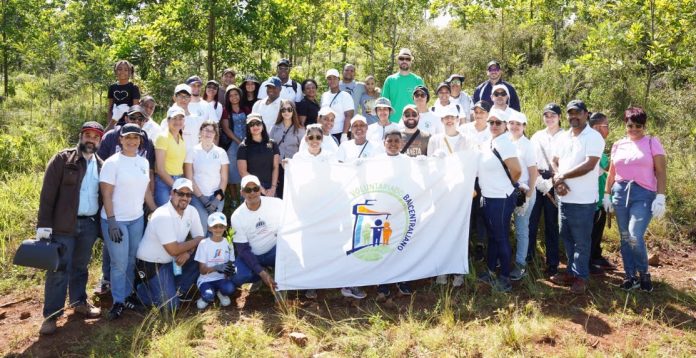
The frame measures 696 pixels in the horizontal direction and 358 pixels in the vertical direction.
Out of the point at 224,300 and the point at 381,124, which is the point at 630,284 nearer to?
the point at 381,124

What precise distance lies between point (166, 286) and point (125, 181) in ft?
4.24

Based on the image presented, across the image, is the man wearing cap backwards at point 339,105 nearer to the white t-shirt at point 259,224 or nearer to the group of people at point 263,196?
the group of people at point 263,196

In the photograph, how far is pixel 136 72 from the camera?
12.2 m

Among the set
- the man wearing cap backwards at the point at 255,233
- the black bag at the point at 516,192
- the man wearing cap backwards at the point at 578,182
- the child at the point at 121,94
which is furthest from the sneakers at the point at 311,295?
the child at the point at 121,94

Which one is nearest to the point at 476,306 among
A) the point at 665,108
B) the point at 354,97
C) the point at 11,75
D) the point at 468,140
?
the point at 468,140

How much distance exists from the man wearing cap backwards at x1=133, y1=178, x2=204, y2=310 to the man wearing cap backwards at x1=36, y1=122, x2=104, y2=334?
22.1 inches

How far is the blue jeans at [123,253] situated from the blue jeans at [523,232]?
14.7ft

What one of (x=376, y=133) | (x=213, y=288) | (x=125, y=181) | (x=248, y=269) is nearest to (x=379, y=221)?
(x=376, y=133)

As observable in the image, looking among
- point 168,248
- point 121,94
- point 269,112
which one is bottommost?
point 168,248

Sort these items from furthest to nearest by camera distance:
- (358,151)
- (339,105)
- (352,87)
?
(352,87) < (339,105) < (358,151)

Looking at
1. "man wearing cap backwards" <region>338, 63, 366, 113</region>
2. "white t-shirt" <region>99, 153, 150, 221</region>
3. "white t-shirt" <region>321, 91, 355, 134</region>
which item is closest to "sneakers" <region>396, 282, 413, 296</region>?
"white t-shirt" <region>321, 91, 355, 134</region>

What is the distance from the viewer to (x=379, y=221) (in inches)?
245

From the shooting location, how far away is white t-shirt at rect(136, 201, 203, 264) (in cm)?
585

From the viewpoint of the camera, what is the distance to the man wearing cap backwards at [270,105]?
7.82m
